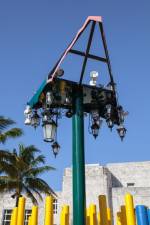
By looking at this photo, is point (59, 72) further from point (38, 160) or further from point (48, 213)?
point (38, 160)

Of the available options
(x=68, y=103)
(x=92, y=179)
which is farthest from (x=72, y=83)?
(x=92, y=179)

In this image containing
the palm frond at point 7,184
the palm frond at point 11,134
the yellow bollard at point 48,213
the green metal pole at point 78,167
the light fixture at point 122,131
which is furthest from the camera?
the palm frond at point 7,184

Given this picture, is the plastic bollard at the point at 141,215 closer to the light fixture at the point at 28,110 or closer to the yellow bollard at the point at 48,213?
the yellow bollard at the point at 48,213

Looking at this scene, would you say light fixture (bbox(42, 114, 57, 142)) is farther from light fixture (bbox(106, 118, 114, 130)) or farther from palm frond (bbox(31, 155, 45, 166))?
palm frond (bbox(31, 155, 45, 166))

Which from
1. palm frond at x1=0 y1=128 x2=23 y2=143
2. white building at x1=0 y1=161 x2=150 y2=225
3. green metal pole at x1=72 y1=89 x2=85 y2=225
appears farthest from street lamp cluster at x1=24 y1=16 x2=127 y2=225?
white building at x1=0 y1=161 x2=150 y2=225

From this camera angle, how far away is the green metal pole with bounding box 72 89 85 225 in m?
7.12

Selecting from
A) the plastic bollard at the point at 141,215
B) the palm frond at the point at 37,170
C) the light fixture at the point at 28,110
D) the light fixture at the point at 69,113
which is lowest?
the plastic bollard at the point at 141,215

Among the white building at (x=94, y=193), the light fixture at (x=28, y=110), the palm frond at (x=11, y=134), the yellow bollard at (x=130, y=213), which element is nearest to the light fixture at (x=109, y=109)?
the light fixture at (x=28, y=110)

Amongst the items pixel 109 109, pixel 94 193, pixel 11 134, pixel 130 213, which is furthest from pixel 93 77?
pixel 94 193

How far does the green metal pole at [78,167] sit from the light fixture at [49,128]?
0.45 m

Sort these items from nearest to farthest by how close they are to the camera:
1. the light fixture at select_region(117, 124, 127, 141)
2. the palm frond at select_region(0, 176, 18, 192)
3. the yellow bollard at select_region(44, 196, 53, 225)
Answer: the light fixture at select_region(117, 124, 127, 141) → the yellow bollard at select_region(44, 196, 53, 225) → the palm frond at select_region(0, 176, 18, 192)

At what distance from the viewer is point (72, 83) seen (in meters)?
8.34

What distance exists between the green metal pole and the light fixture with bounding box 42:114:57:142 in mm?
447

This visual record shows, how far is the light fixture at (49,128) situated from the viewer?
309 inches
